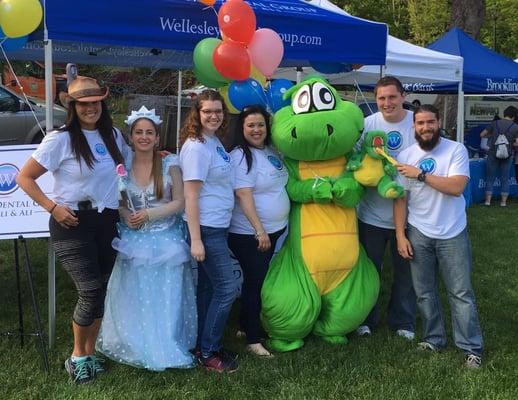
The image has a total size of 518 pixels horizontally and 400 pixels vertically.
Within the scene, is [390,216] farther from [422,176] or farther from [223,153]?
[223,153]

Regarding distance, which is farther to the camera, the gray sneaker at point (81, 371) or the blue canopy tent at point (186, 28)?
the blue canopy tent at point (186, 28)

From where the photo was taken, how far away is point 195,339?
11.9 feet

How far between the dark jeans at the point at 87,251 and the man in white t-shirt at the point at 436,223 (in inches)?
71.3

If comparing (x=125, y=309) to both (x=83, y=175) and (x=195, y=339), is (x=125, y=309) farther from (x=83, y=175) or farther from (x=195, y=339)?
(x=83, y=175)

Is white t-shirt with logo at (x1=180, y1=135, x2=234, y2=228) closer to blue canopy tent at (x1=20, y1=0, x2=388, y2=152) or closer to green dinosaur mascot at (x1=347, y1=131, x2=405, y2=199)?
green dinosaur mascot at (x1=347, y1=131, x2=405, y2=199)

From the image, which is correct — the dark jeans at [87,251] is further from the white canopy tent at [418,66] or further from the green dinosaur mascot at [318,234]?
the white canopy tent at [418,66]

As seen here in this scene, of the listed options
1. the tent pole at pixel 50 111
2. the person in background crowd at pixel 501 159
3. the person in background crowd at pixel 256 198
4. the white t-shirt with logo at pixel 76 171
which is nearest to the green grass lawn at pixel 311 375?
the tent pole at pixel 50 111

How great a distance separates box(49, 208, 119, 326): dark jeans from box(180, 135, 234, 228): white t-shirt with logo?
505mm

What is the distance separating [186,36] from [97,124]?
1204mm

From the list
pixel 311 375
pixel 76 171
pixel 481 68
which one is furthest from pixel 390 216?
pixel 481 68

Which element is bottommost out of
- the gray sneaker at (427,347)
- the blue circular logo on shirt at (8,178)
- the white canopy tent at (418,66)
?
the gray sneaker at (427,347)

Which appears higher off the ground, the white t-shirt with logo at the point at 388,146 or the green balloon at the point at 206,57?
the green balloon at the point at 206,57

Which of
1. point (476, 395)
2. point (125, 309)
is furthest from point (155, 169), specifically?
point (476, 395)

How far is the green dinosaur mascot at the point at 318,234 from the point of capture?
11.9 feet
